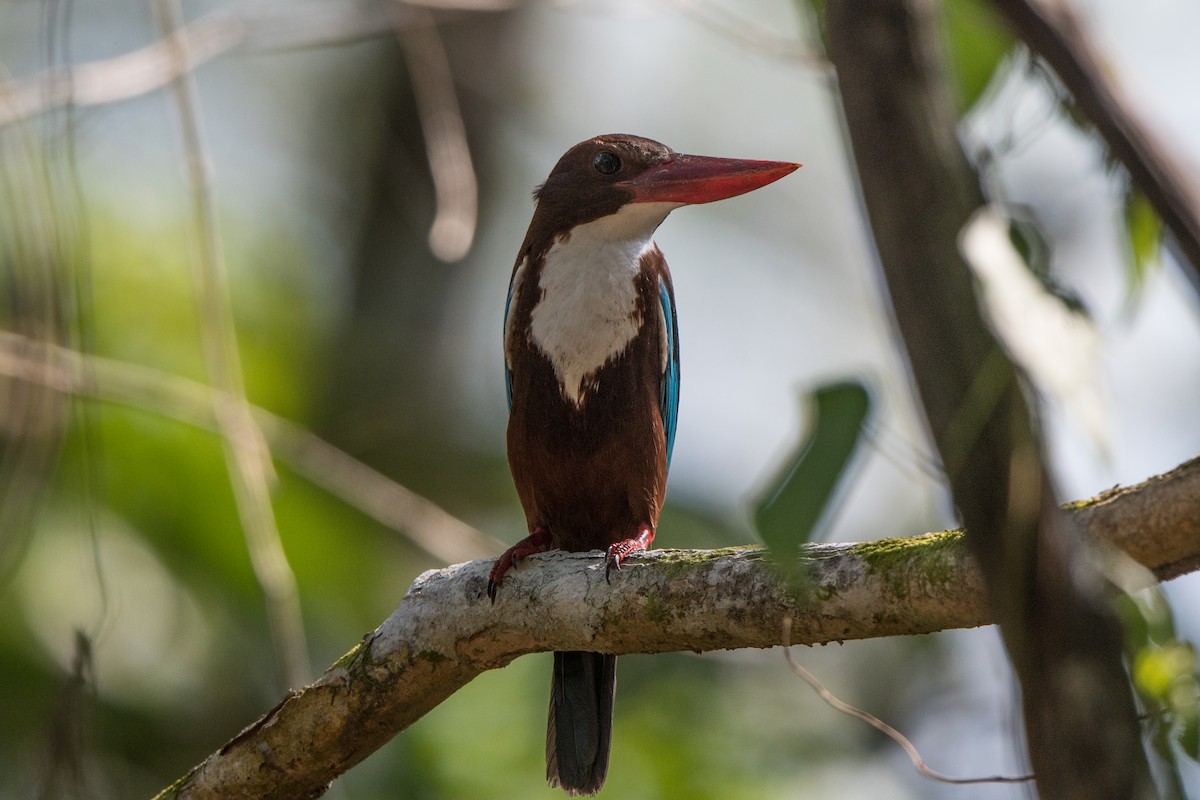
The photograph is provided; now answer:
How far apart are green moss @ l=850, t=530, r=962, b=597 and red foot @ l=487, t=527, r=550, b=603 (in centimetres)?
92

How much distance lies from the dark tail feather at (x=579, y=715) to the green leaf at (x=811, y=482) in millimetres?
2559

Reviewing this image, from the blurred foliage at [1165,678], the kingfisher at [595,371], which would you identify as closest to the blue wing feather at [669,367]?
the kingfisher at [595,371]

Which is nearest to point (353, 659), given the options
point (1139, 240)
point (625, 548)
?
point (625, 548)

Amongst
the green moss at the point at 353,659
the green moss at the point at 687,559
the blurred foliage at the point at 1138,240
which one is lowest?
the blurred foliage at the point at 1138,240

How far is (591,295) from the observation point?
135 inches

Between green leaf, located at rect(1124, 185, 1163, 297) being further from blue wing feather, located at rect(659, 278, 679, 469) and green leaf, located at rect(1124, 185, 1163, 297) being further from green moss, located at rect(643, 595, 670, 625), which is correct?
blue wing feather, located at rect(659, 278, 679, 469)

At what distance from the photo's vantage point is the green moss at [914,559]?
6.59 feet

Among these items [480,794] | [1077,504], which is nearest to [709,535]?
[480,794]

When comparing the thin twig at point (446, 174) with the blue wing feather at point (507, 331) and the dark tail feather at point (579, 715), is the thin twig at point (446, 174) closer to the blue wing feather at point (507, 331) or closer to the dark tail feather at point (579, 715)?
the blue wing feather at point (507, 331)

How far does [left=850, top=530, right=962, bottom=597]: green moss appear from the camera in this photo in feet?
6.59

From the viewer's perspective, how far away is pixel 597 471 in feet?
11.2

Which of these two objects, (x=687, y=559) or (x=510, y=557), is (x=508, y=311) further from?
(x=687, y=559)

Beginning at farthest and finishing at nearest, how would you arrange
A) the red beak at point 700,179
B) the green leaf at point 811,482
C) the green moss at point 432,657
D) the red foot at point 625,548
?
the red beak at point 700,179 → the green moss at point 432,657 → the red foot at point 625,548 → the green leaf at point 811,482

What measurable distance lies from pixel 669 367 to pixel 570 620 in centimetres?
114
